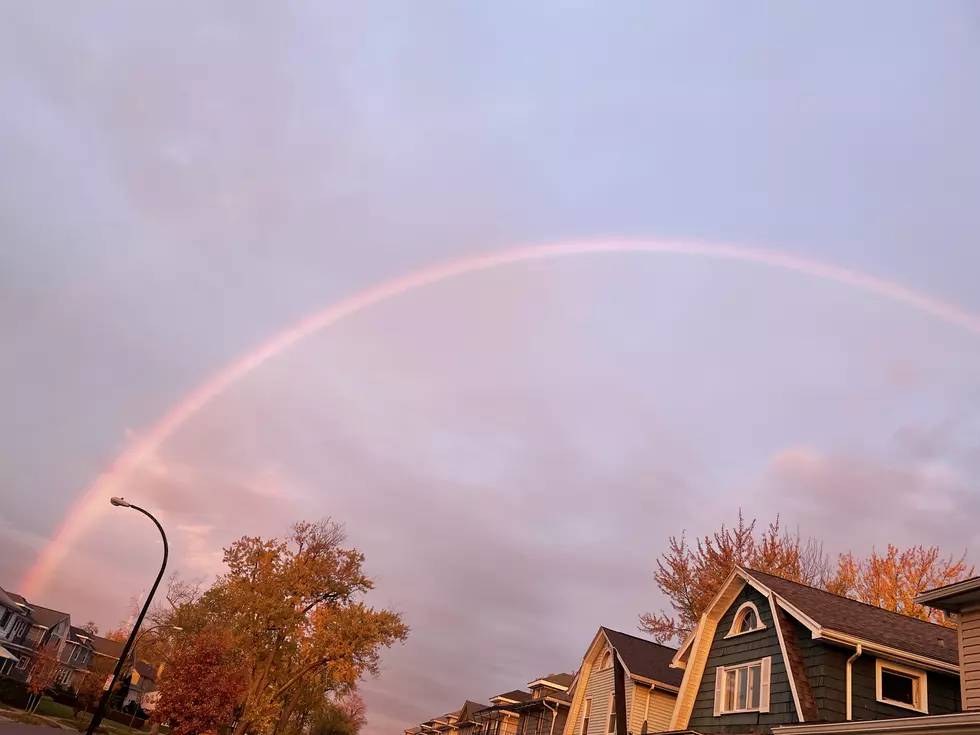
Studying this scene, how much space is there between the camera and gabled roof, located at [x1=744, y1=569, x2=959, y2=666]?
846 inches

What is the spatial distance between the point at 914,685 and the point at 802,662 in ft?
10.4

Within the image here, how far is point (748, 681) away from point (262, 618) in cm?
3690

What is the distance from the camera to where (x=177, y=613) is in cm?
8688

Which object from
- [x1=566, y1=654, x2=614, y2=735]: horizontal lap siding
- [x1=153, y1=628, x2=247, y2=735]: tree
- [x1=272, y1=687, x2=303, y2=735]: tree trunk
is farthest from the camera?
[x1=272, y1=687, x2=303, y2=735]: tree trunk

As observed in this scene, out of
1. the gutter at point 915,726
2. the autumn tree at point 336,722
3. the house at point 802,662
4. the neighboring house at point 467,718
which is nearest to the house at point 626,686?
the house at point 802,662

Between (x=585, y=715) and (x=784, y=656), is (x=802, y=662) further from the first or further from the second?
(x=585, y=715)

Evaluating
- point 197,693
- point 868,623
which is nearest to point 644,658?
point 868,623

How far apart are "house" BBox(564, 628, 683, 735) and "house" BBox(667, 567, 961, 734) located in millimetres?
4991

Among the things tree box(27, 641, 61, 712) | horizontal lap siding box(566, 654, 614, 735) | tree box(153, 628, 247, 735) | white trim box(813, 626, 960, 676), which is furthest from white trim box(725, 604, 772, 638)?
tree box(27, 641, 61, 712)

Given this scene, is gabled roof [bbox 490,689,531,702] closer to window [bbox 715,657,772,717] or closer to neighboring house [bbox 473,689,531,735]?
neighboring house [bbox 473,689,531,735]

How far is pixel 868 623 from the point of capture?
23672 millimetres

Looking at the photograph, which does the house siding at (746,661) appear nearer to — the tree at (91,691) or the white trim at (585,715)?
the white trim at (585,715)

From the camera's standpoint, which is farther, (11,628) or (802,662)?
(11,628)

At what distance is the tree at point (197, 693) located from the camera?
41.2 metres
